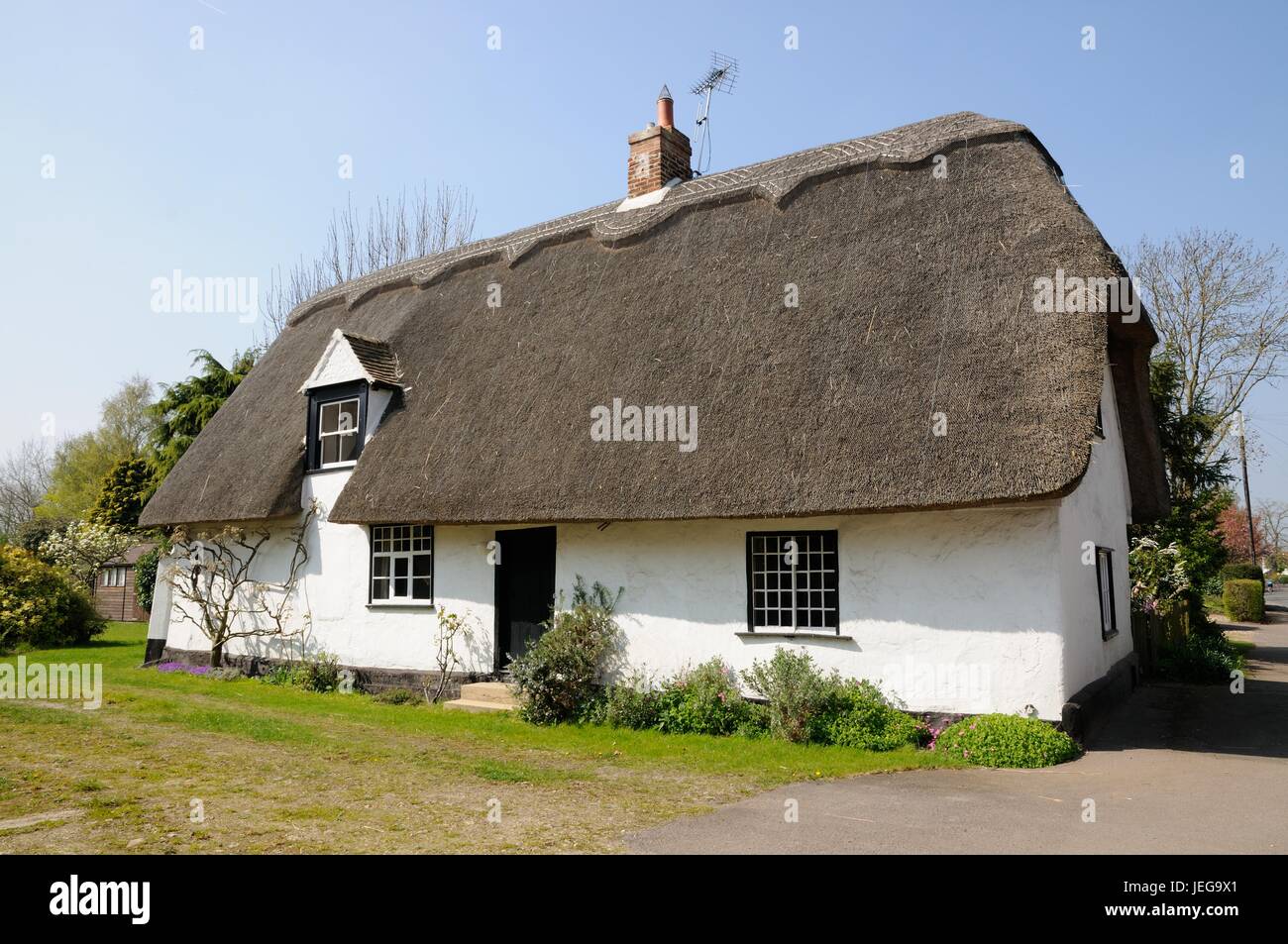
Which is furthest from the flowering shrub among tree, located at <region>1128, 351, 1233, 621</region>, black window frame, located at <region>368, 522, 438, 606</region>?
black window frame, located at <region>368, 522, 438, 606</region>

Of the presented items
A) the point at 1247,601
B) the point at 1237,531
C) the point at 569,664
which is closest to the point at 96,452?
the point at 569,664

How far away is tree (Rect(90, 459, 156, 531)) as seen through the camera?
3262cm

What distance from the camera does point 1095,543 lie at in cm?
1155

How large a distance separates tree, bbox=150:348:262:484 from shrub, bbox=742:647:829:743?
21.4 metres

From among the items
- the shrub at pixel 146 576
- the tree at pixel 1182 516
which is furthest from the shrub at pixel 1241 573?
the shrub at pixel 146 576

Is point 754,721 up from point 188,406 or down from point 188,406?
down

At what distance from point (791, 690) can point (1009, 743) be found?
230 cm

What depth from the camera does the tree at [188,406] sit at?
84.7 ft

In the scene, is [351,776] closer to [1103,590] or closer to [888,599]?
[888,599]

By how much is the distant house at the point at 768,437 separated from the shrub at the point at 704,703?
300 mm

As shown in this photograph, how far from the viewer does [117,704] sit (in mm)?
11828
